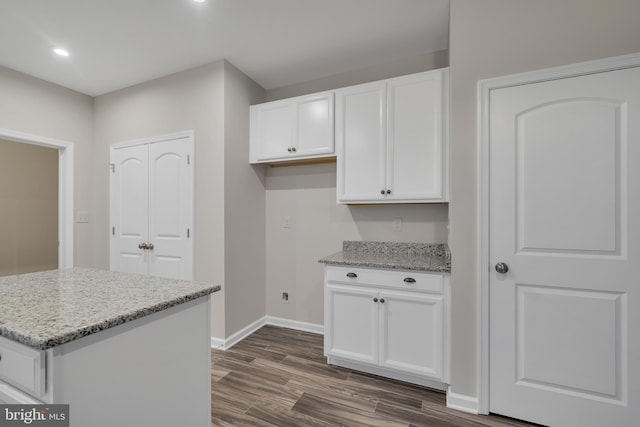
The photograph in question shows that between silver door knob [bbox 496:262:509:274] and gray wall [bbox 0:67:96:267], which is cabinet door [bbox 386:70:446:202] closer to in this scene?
silver door knob [bbox 496:262:509:274]

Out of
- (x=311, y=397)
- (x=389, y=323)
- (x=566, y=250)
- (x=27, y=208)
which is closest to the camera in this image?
(x=566, y=250)

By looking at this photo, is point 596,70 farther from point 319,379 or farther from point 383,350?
point 319,379

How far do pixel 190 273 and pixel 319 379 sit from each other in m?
1.56

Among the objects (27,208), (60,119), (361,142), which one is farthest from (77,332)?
(27,208)

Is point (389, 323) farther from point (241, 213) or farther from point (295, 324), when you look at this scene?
point (241, 213)

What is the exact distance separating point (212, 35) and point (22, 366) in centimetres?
242

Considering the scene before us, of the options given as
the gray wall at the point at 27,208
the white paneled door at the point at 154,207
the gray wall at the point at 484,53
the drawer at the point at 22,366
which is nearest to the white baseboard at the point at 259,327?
the white paneled door at the point at 154,207

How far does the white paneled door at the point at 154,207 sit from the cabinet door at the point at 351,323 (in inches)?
57.6

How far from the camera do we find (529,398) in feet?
5.60

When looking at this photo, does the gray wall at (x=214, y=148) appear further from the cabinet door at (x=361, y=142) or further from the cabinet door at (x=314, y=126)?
the cabinet door at (x=361, y=142)

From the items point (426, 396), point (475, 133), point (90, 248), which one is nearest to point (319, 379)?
point (426, 396)

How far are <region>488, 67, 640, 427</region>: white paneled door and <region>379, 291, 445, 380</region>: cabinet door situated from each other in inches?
12.9

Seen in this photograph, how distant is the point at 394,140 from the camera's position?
2350 millimetres

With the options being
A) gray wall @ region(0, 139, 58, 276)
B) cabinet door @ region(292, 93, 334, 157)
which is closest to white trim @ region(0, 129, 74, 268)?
gray wall @ region(0, 139, 58, 276)
